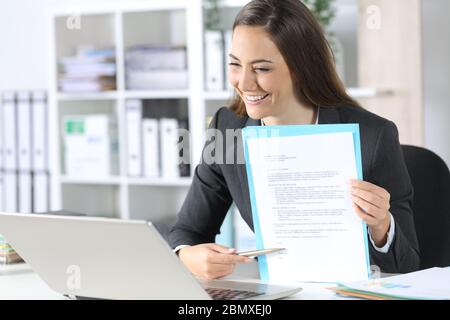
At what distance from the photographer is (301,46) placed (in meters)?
1.81

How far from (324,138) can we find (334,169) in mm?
59

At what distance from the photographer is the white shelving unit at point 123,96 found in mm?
3449

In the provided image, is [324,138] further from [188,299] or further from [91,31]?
[91,31]

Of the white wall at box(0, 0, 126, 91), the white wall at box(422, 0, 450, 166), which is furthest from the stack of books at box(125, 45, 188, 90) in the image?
the white wall at box(422, 0, 450, 166)

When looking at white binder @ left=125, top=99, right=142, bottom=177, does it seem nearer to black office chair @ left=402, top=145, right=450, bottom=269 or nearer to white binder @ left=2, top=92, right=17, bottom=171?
white binder @ left=2, top=92, right=17, bottom=171

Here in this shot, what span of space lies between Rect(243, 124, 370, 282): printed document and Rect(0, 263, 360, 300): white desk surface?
0.05 meters

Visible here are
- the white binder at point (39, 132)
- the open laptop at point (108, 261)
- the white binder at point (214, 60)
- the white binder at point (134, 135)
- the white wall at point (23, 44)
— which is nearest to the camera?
the open laptop at point (108, 261)

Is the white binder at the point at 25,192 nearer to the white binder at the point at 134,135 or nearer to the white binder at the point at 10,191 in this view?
the white binder at the point at 10,191

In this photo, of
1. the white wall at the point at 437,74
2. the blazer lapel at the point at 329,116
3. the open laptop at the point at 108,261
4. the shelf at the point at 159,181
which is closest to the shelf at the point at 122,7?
the shelf at the point at 159,181

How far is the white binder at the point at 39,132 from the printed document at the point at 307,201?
251 centimetres

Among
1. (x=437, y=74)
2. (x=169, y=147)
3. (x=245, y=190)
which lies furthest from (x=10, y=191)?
(x=245, y=190)

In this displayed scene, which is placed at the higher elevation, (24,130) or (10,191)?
(24,130)

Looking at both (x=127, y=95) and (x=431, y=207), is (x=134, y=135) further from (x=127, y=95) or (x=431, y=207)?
(x=431, y=207)

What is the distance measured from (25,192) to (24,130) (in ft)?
0.99
